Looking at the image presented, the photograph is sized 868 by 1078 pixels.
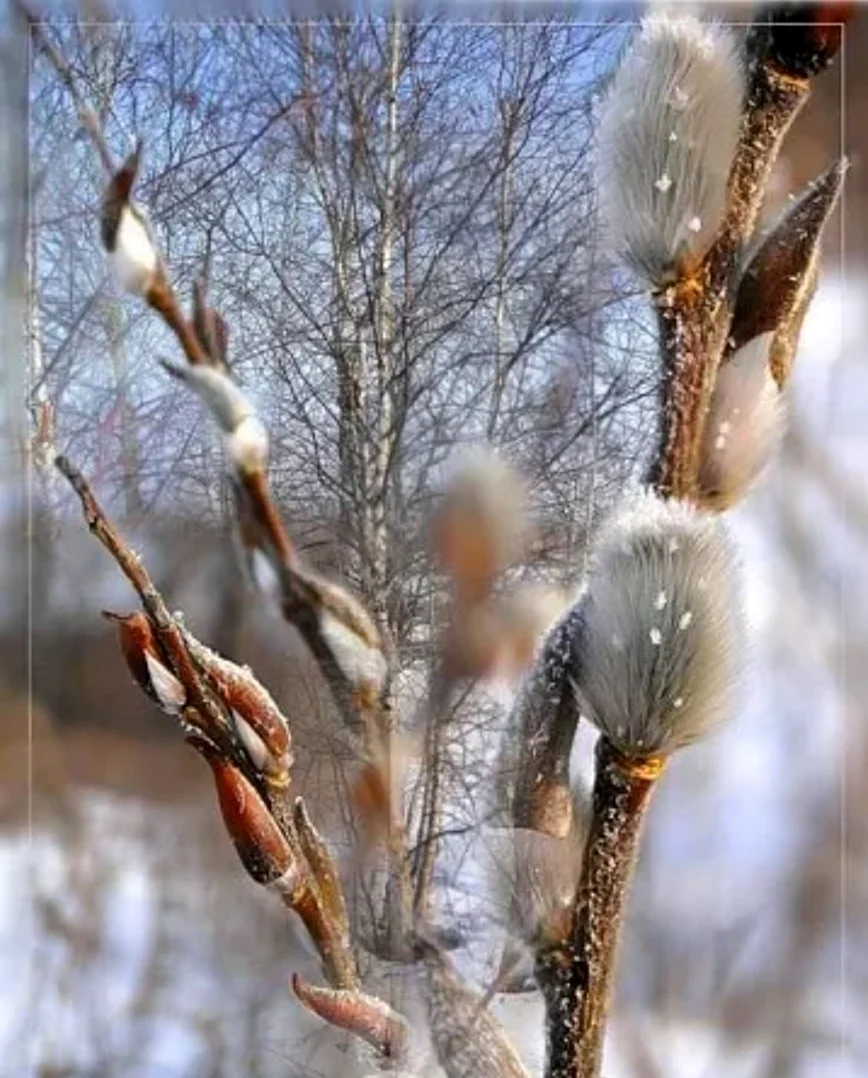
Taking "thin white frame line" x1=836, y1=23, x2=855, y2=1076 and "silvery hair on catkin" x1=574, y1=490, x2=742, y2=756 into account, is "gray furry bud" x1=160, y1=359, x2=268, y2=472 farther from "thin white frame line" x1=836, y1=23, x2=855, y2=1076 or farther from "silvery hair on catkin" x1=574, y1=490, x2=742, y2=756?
"thin white frame line" x1=836, y1=23, x2=855, y2=1076

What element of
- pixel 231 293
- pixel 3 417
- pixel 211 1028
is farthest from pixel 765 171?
pixel 211 1028

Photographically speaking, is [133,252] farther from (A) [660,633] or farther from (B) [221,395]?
(A) [660,633]

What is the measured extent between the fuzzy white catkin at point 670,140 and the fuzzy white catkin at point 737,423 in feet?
0.19

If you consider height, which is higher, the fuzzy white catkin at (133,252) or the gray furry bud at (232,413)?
the fuzzy white catkin at (133,252)

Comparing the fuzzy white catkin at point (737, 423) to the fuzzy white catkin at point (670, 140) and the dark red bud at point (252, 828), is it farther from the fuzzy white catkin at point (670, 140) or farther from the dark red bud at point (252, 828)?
the dark red bud at point (252, 828)

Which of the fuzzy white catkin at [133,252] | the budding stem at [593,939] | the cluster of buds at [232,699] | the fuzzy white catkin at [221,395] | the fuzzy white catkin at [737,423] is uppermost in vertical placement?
the fuzzy white catkin at [133,252]

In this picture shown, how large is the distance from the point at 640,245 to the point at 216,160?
23 cm

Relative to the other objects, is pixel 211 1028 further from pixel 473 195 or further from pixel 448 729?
pixel 473 195

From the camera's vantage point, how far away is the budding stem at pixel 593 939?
630 mm

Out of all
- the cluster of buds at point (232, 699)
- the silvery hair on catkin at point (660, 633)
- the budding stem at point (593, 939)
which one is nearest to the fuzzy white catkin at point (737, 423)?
the silvery hair on catkin at point (660, 633)

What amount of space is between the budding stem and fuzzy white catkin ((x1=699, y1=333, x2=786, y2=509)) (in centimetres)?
14

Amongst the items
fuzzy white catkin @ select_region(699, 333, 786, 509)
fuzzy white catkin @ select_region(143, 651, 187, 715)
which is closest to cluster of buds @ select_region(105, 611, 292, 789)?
fuzzy white catkin @ select_region(143, 651, 187, 715)

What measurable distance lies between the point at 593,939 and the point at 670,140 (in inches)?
15.6

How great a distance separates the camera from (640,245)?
2.10 feet
